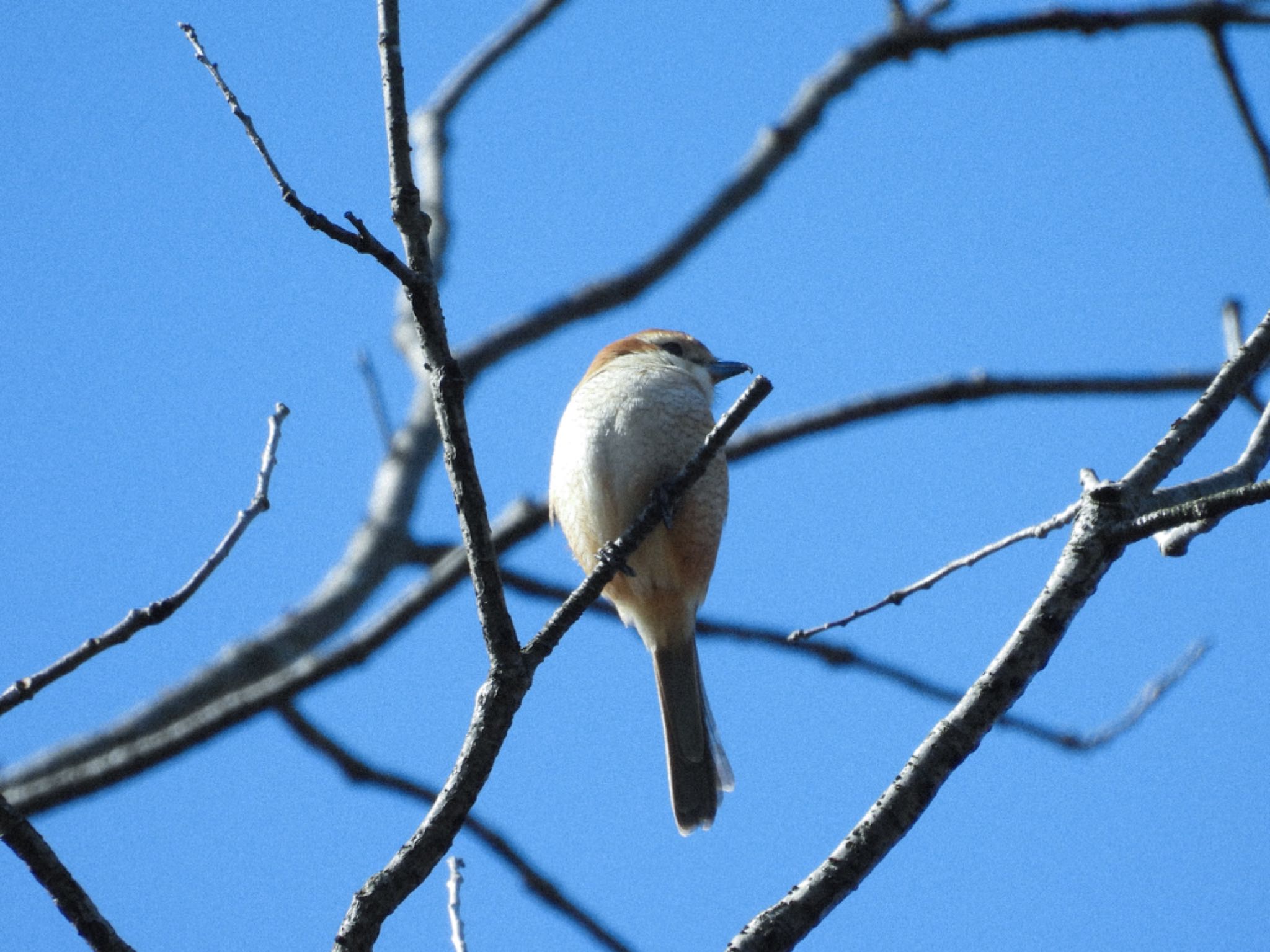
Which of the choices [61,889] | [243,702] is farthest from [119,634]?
[243,702]

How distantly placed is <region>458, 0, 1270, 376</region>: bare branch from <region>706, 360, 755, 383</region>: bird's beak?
141 centimetres

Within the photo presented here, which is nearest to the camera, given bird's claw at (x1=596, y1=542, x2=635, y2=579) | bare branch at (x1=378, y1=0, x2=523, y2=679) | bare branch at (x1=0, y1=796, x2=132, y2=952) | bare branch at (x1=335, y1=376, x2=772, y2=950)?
bare branch at (x1=0, y1=796, x2=132, y2=952)

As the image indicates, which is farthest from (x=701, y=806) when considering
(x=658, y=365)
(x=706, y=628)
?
(x=658, y=365)

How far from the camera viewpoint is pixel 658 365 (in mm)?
5379

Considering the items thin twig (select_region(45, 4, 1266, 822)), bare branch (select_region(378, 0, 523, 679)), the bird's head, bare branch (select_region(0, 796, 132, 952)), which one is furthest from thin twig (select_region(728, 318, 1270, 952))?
thin twig (select_region(45, 4, 1266, 822))

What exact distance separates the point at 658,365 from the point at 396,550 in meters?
1.74

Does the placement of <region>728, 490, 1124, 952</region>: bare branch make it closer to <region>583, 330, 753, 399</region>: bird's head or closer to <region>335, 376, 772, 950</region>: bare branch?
<region>335, 376, 772, 950</region>: bare branch

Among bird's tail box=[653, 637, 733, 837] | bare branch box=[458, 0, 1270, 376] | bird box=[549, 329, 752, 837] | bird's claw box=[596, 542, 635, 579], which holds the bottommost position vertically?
bird's claw box=[596, 542, 635, 579]

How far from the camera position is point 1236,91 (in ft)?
17.2

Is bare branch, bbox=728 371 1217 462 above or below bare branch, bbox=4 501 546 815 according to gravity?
above

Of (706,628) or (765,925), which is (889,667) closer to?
(706,628)

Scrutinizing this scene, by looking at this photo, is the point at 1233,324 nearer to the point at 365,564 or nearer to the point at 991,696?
the point at 991,696

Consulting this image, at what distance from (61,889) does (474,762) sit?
2.48 feet

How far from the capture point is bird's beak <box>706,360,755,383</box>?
576 cm
